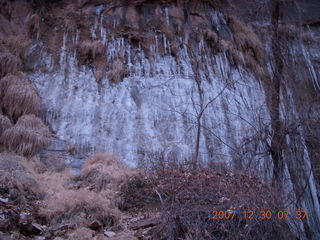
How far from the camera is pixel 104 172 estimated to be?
9.38 metres

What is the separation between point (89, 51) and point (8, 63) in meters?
2.83

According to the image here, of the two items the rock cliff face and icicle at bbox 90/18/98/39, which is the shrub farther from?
icicle at bbox 90/18/98/39

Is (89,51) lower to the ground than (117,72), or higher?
higher

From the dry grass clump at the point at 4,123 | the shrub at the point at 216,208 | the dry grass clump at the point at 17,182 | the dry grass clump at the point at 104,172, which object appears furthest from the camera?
the dry grass clump at the point at 4,123

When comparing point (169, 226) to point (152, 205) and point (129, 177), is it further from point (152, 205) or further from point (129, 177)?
point (129, 177)

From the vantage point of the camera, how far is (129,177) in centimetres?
912

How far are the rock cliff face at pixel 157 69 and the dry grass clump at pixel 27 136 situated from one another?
2.27ft

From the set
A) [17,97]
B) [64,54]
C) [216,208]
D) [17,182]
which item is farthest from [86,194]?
[64,54]

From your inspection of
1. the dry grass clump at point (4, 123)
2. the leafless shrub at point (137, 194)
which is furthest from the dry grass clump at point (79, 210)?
the dry grass clump at point (4, 123)

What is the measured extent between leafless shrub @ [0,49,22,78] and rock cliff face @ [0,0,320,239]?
0.62 metres

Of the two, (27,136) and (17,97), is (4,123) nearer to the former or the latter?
(27,136)

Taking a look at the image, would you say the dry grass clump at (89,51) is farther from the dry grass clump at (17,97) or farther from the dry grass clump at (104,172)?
the dry grass clump at (104,172)

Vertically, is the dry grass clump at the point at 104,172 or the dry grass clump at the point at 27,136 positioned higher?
the dry grass clump at the point at 27,136

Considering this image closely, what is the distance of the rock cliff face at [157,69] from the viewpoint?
37.6 feet
